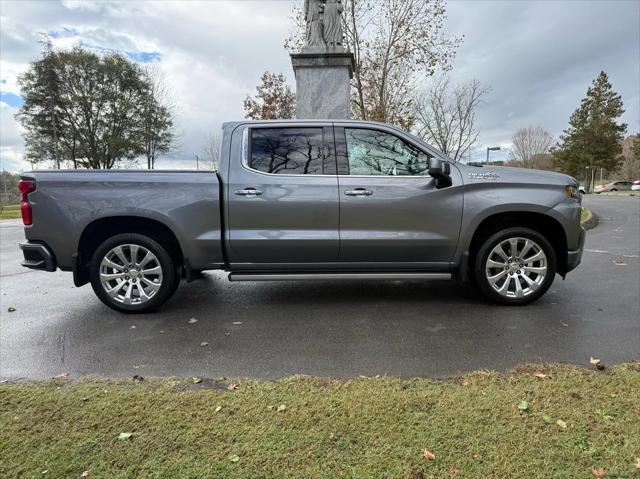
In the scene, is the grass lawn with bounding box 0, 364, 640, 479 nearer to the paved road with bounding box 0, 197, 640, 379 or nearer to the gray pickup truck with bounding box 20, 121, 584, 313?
the paved road with bounding box 0, 197, 640, 379

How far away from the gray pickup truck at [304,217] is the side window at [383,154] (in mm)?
12

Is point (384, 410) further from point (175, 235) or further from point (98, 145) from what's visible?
point (98, 145)

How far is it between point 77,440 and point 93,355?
1.38m

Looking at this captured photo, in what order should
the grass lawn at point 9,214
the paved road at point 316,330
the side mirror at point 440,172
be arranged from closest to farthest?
the paved road at point 316,330, the side mirror at point 440,172, the grass lawn at point 9,214

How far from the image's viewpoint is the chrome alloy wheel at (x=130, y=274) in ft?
14.7

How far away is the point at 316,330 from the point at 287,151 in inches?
73.7

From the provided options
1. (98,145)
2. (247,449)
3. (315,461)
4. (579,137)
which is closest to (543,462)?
(315,461)

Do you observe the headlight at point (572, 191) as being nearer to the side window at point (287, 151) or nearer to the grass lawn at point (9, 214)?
the side window at point (287, 151)

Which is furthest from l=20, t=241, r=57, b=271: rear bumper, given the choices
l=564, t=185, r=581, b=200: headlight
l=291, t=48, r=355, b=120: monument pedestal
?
l=291, t=48, r=355, b=120: monument pedestal

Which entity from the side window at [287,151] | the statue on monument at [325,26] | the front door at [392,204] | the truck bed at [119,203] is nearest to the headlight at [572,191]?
the front door at [392,204]

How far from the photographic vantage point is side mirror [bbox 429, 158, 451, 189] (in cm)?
424

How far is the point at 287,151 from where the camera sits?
4613 mm

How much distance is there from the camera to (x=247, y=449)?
226cm

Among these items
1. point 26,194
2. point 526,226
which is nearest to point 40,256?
point 26,194
